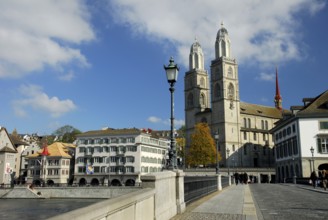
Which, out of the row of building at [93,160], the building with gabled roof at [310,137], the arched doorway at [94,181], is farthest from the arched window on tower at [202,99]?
the building with gabled roof at [310,137]

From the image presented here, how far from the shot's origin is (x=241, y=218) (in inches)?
452

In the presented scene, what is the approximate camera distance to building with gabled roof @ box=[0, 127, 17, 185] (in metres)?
87.3

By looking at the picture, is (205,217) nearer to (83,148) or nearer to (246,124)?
(83,148)

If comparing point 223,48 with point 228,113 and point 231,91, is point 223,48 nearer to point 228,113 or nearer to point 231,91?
point 231,91

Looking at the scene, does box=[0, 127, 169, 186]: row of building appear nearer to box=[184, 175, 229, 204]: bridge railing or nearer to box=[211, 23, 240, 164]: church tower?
box=[211, 23, 240, 164]: church tower

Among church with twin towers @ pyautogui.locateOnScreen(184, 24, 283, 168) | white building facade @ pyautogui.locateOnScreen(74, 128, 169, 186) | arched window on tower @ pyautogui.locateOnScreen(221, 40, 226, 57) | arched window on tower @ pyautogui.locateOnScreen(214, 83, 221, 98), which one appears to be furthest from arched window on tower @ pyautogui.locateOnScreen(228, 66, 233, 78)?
white building facade @ pyautogui.locateOnScreen(74, 128, 169, 186)

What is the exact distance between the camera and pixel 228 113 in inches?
3858

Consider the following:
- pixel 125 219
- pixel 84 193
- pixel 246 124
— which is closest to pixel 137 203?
pixel 125 219

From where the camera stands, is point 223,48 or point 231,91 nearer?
point 231,91

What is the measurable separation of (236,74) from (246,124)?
1521cm

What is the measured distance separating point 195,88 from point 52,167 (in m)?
49.4

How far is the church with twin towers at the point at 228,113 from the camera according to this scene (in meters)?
96.8

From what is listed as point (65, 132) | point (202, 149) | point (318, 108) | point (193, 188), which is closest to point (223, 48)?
point (202, 149)

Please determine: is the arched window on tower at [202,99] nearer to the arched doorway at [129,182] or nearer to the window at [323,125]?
the arched doorway at [129,182]
